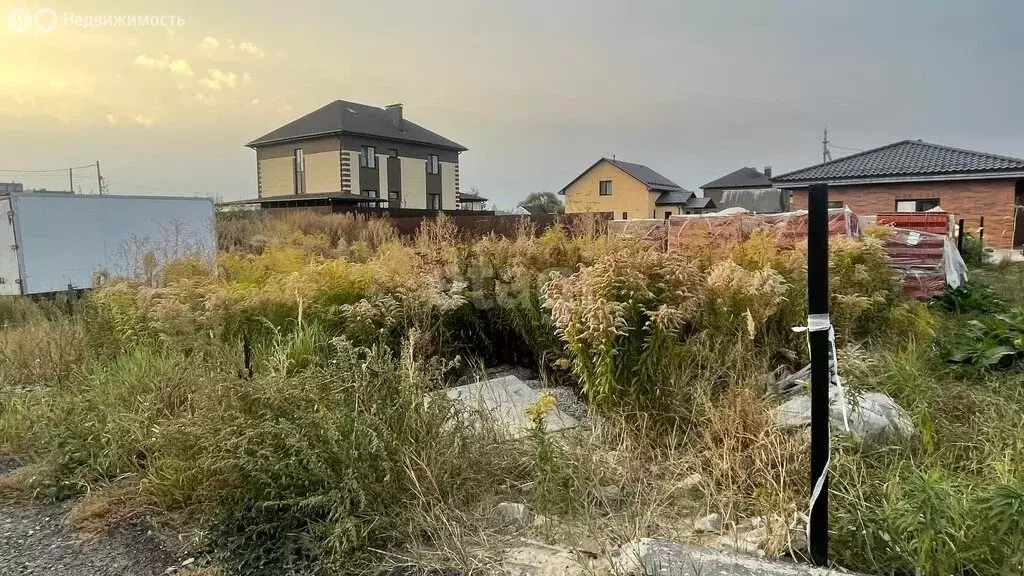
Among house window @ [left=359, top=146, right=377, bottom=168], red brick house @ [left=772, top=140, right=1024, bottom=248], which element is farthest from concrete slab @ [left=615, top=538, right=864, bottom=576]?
house window @ [left=359, top=146, right=377, bottom=168]

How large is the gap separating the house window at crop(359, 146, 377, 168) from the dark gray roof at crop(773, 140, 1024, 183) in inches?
852

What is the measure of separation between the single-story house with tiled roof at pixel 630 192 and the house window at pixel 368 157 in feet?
53.4

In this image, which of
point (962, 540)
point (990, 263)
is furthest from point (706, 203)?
point (962, 540)

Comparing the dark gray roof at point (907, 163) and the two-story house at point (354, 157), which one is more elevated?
the two-story house at point (354, 157)

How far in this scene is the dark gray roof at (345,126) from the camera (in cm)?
3441

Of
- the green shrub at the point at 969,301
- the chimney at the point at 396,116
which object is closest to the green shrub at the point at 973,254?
the green shrub at the point at 969,301

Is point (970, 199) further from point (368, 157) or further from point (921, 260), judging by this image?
point (368, 157)

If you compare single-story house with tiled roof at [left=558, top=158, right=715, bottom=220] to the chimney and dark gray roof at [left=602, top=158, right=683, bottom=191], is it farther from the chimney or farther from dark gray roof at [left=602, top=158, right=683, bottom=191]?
the chimney

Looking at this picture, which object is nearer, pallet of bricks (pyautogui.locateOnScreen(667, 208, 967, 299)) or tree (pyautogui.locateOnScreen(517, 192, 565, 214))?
pallet of bricks (pyautogui.locateOnScreen(667, 208, 967, 299))

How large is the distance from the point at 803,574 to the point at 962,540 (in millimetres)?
538

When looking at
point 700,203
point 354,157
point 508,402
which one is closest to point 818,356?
point 508,402

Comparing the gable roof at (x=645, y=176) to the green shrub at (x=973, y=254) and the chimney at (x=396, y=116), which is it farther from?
the green shrub at (x=973, y=254)

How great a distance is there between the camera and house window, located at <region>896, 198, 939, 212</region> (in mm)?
22391

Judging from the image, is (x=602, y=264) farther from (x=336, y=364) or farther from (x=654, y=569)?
(x=654, y=569)
